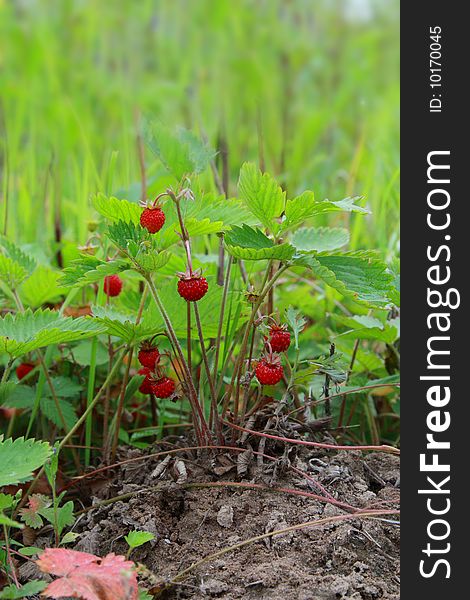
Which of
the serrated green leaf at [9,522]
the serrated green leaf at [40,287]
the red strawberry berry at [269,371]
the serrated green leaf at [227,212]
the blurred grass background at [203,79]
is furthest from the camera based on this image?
the blurred grass background at [203,79]

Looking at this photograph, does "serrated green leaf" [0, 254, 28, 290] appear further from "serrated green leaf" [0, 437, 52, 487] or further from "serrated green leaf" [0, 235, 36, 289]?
"serrated green leaf" [0, 437, 52, 487]

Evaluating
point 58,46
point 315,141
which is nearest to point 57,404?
point 315,141

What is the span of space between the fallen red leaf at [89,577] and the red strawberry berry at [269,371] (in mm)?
355

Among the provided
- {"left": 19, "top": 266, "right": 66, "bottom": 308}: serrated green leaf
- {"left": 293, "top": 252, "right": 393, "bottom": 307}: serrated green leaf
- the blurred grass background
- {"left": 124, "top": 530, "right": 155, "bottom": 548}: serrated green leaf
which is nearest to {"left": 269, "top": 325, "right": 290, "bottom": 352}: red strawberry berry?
{"left": 293, "top": 252, "right": 393, "bottom": 307}: serrated green leaf

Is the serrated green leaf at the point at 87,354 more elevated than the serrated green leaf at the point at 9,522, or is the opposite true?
the serrated green leaf at the point at 87,354

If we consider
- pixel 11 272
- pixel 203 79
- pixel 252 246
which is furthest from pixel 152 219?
pixel 203 79

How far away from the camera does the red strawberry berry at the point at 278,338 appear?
1.29 metres

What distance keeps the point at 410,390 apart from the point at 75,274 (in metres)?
0.58

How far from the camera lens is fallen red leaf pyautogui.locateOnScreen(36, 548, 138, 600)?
104 centimetres

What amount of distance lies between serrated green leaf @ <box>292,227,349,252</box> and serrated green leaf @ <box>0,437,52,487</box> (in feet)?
1.93

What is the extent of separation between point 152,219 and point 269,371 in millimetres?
308

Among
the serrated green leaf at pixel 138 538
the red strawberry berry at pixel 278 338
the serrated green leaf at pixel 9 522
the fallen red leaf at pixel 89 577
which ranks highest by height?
the red strawberry berry at pixel 278 338

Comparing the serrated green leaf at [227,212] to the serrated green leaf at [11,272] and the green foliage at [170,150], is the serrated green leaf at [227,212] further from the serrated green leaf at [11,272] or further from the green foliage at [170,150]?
the serrated green leaf at [11,272]

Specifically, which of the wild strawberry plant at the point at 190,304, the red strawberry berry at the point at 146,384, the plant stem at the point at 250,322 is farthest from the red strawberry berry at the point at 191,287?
the red strawberry berry at the point at 146,384
